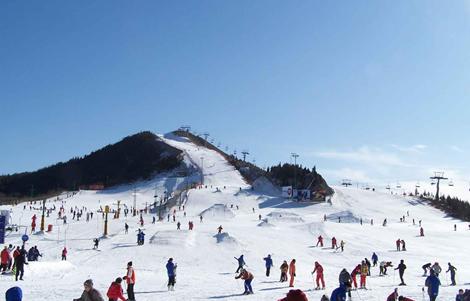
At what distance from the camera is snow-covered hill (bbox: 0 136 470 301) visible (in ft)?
66.3

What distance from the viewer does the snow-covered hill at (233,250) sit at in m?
20.2

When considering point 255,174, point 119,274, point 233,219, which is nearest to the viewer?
point 119,274

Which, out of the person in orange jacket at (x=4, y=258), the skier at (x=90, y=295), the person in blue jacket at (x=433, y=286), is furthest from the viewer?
the person in orange jacket at (x=4, y=258)

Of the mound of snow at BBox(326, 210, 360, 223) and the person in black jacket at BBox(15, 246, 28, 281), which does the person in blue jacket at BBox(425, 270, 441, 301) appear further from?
the mound of snow at BBox(326, 210, 360, 223)

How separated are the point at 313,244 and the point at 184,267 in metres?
15.1

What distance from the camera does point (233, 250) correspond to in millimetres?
35188

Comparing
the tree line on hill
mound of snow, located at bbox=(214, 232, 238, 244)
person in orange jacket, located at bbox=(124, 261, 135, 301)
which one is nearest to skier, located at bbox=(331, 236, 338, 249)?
mound of snow, located at bbox=(214, 232, 238, 244)

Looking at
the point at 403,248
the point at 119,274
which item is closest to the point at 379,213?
the point at 403,248

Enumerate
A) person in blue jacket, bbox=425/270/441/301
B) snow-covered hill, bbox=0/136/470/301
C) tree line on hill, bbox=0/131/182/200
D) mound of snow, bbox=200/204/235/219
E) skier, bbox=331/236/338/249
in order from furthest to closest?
1. tree line on hill, bbox=0/131/182/200
2. mound of snow, bbox=200/204/235/219
3. skier, bbox=331/236/338/249
4. snow-covered hill, bbox=0/136/470/301
5. person in blue jacket, bbox=425/270/441/301

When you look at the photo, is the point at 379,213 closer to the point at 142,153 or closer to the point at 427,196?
the point at 427,196

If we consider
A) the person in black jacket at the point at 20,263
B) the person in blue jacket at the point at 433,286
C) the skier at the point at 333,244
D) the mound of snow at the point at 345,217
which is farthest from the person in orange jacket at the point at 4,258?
the mound of snow at the point at 345,217

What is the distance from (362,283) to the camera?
21797 mm

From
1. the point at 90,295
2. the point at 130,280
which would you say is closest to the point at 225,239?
the point at 130,280

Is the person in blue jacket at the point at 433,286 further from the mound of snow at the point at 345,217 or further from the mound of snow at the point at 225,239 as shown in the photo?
the mound of snow at the point at 345,217
